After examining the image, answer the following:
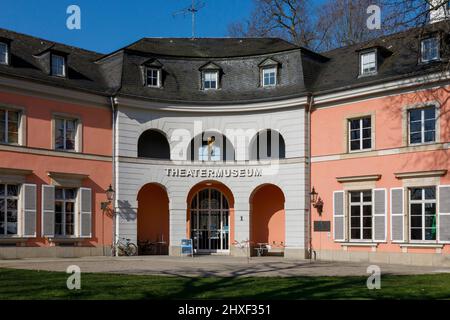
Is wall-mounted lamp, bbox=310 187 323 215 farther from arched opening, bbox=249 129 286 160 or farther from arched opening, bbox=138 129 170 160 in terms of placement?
arched opening, bbox=138 129 170 160

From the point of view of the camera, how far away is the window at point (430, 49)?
21.8 metres

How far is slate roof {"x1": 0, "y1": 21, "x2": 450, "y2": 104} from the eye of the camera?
23625mm

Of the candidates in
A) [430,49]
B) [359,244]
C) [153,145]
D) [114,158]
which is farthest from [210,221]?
[430,49]

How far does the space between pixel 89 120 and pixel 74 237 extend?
4.50 meters

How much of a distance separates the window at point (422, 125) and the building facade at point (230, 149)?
0.05m

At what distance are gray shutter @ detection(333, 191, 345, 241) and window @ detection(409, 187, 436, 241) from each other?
8.73 ft

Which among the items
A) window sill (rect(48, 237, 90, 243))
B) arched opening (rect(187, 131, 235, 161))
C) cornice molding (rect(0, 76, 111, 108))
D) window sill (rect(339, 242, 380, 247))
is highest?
cornice molding (rect(0, 76, 111, 108))

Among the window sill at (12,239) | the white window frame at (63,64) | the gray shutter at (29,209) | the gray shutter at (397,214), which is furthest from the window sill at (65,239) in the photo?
the gray shutter at (397,214)

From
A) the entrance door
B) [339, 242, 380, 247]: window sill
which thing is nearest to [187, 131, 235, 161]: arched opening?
the entrance door

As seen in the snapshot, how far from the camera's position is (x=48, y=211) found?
23.0 metres

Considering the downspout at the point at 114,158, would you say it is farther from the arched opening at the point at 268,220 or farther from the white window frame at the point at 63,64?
the arched opening at the point at 268,220

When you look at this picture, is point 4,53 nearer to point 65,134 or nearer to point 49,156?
point 65,134

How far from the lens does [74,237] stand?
77.9 ft
